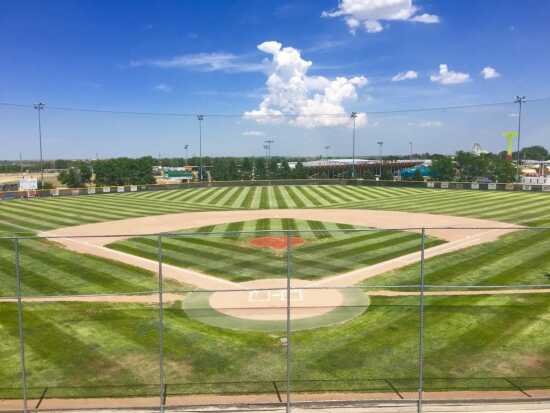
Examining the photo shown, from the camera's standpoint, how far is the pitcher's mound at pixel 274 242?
66.0ft

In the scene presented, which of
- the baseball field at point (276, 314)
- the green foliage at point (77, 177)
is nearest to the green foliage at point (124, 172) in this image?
the green foliage at point (77, 177)

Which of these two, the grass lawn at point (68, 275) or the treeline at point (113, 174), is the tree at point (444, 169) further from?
the grass lawn at point (68, 275)

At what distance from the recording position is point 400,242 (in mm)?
21469

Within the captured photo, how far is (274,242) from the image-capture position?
21.1 m

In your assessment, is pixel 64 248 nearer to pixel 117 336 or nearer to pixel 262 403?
pixel 117 336

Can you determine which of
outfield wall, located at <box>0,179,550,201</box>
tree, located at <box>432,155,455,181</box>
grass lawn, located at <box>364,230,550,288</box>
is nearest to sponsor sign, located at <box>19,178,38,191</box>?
outfield wall, located at <box>0,179,550,201</box>

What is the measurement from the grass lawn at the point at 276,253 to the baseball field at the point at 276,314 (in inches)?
3.7

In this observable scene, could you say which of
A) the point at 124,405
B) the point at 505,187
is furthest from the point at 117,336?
the point at 505,187

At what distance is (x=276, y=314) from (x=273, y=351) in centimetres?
243

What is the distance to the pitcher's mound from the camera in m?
20.1

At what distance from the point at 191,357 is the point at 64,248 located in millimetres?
14361

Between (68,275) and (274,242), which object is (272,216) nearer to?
(274,242)

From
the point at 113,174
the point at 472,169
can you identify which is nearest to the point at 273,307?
the point at 113,174

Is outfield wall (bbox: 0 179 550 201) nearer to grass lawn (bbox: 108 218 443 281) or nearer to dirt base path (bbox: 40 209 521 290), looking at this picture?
dirt base path (bbox: 40 209 521 290)
